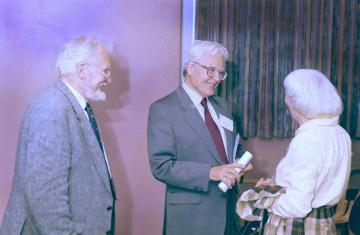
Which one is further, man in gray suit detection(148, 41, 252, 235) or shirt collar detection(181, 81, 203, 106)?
shirt collar detection(181, 81, 203, 106)

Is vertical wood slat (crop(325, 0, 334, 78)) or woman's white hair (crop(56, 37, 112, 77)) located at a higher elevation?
vertical wood slat (crop(325, 0, 334, 78))

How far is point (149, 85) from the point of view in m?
3.04

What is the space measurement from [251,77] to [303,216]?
57.9 inches

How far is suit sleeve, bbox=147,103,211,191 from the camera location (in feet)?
7.93

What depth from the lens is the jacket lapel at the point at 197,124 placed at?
8.23ft

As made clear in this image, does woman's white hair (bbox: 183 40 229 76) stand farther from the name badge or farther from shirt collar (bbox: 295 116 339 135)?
shirt collar (bbox: 295 116 339 135)

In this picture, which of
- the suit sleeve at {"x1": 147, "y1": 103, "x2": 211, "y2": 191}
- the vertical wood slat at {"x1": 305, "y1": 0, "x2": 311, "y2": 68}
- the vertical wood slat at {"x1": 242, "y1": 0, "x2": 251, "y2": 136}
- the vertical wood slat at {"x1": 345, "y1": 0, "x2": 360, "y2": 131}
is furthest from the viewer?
the vertical wood slat at {"x1": 345, "y1": 0, "x2": 360, "y2": 131}

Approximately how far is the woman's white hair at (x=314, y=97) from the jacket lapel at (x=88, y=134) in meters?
0.93

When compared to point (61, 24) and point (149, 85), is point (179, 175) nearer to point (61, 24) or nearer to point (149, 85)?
point (149, 85)

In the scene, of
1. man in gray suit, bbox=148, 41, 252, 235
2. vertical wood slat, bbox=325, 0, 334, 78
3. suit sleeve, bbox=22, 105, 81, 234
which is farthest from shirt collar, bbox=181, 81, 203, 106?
vertical wood slat, bbox=325, 0, 334, 78

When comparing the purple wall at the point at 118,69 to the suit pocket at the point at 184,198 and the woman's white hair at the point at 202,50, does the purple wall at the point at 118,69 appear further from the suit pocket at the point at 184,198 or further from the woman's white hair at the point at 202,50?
the suit pocket at the point at 184,198

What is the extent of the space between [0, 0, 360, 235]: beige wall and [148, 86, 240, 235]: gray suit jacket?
514 mm

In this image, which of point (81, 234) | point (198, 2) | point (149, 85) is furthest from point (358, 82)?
point (81, 234)

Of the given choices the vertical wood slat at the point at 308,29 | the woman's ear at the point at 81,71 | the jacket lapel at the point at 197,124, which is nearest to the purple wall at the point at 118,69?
the jacket lapel at the point at 197,124
